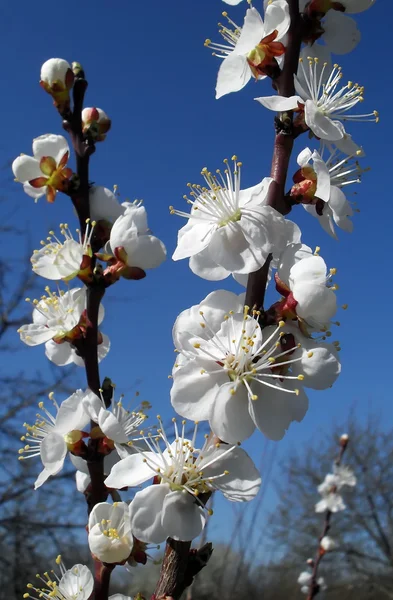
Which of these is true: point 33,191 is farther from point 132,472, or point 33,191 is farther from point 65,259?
point 132,472

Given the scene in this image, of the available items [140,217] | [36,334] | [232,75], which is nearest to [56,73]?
[140,217]

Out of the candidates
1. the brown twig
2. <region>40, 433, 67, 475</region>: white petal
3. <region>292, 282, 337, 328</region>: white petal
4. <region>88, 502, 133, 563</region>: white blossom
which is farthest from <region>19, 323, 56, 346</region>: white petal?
<region>292, 282, 337, 328</region>: white petal

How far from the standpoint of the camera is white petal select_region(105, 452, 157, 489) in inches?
38.6

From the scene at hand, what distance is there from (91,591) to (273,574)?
1357 centimetres

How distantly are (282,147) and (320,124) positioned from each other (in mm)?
74

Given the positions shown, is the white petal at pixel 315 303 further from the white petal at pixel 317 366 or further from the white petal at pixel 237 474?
the white petal at pixel 237 474

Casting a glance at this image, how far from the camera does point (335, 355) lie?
968 millimetres

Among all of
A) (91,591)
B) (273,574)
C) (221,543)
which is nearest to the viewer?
(91,591)

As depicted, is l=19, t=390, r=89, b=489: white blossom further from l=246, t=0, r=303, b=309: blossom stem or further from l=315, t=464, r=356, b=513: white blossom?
l=315, t=464, r=356, b=513: white blossom

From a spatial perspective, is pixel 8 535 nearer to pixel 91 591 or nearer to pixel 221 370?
pixel 91 591

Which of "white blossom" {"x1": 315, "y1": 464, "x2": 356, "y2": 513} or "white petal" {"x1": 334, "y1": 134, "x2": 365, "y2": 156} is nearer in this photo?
"white petal" {"x1": 334, "y1": 134, "x2": 365, "y2": 156}

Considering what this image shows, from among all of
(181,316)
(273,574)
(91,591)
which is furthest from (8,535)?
(273,574)

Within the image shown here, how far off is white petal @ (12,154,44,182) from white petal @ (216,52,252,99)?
58 centimetres

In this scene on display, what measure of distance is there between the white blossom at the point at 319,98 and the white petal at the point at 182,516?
638mm
